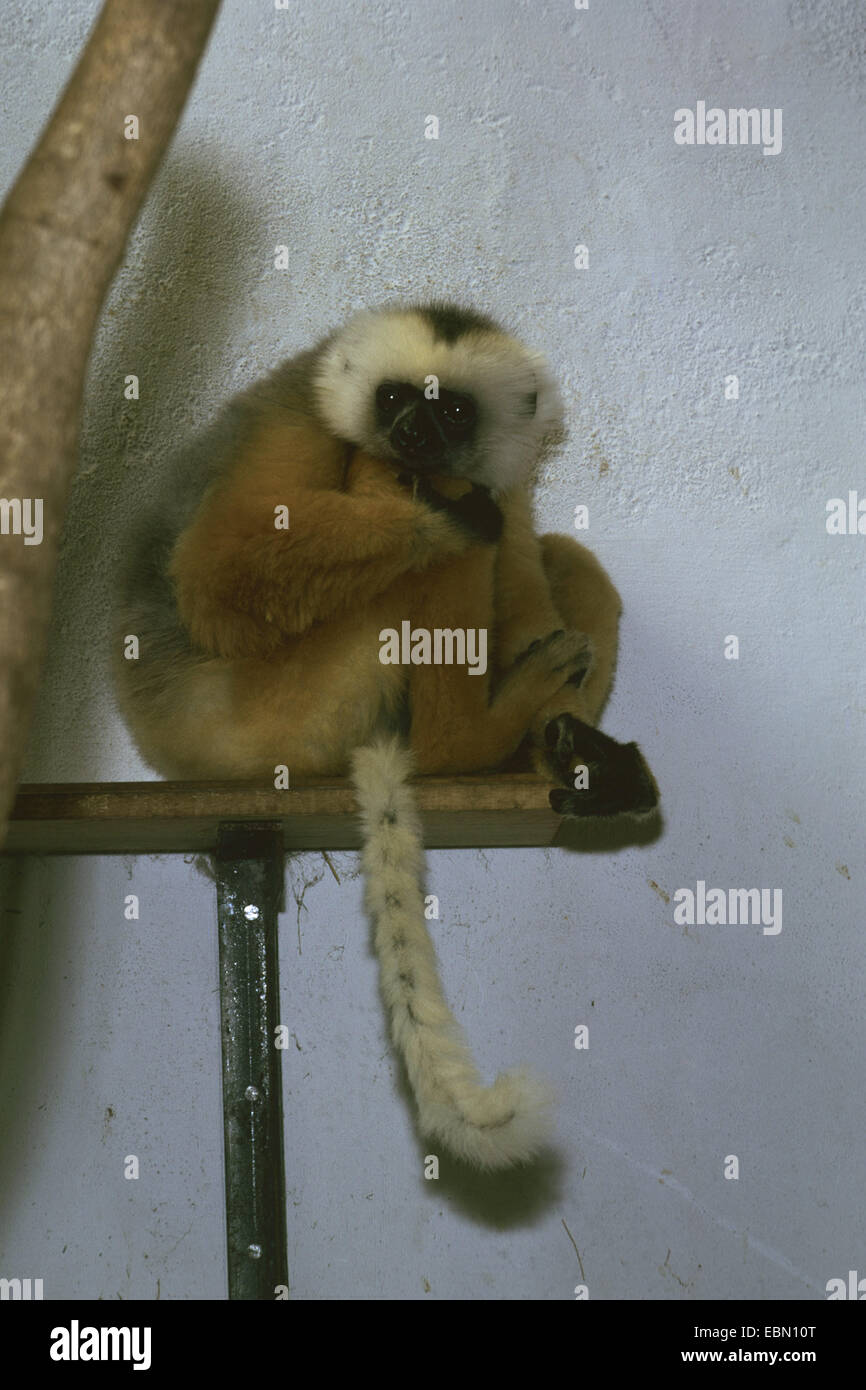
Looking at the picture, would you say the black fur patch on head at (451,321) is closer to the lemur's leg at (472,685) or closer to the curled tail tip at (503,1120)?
the lemur's leg at (472,685)

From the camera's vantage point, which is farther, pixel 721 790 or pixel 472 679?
pixel 721 790

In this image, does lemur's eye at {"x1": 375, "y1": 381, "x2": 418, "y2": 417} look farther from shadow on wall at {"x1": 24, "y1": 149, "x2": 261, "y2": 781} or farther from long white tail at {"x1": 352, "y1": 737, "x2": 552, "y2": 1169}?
long white tail at {"x1": 352, "y1": 737, "x2": 552, "y2": 1169}

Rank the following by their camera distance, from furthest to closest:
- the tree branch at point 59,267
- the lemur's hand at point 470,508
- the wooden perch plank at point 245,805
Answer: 1. the lemur's hand at point 470,508
2. the wooden perch plank at point 245,805
3. the tree branch at point 59,267

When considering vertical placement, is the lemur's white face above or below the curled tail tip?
above

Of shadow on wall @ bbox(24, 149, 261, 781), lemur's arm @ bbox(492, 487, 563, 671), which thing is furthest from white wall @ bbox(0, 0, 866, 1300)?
lemur's arm @ bbox(492, 487, 563, 671)

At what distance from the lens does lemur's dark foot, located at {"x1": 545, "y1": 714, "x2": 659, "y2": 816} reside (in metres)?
1.75

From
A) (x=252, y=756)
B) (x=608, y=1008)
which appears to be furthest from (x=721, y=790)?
(x=252, y=756)

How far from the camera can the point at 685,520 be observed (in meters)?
2.30

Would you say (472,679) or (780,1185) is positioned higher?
(472,679)

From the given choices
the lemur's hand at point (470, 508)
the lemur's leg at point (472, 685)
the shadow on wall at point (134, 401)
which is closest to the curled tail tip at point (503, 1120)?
the lemur's leg at point (472, 685)

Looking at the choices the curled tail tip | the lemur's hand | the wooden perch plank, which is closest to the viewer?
the curled tail tip

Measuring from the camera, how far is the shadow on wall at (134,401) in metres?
2.22

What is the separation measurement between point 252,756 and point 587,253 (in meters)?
1.18

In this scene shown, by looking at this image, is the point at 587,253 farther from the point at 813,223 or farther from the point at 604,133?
the point at 813,223
